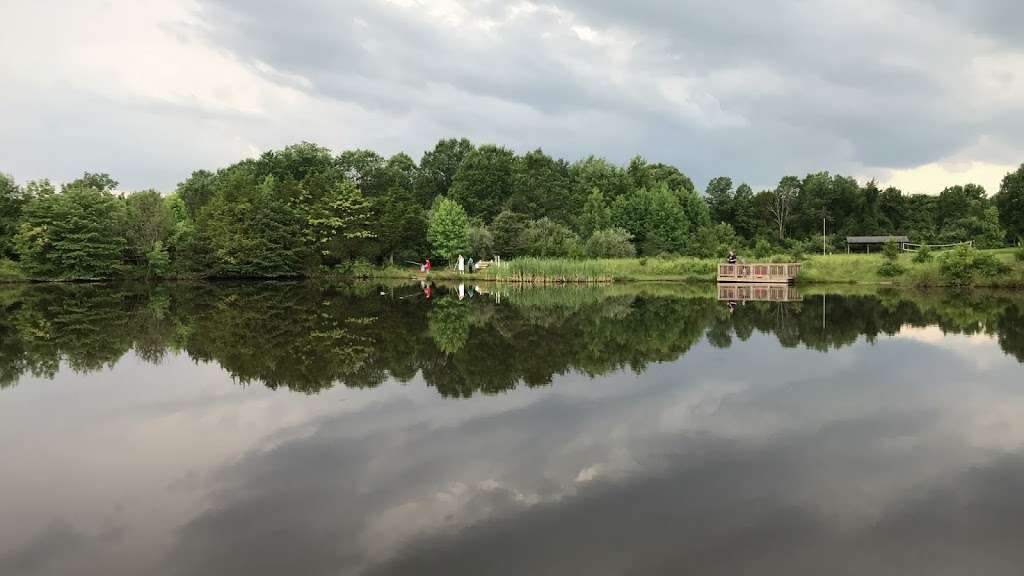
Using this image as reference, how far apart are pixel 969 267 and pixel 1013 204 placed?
1017 inches

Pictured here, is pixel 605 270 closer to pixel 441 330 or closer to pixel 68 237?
pixel 441 330

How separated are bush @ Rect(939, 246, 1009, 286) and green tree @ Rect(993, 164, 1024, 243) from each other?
22.1m

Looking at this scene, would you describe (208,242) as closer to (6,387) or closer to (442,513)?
(6,387)

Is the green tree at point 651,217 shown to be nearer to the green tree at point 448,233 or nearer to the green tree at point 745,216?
the green tree at point 745,216

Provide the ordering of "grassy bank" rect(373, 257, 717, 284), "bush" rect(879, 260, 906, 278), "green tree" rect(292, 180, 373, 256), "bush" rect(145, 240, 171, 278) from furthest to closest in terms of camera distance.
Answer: "green tree" rect(292, 180, 373, 256) → "bush" rect(145, 240, 171, 278) → "grassy bank" rect(373, 257, 717, 284) → "bush" rect(879, 260, 906, 278)

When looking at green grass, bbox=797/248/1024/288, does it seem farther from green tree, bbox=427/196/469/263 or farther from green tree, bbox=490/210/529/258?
green tree, bbox=427/196/469/263

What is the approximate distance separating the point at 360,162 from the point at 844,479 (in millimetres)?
77024

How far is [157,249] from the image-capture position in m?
50.8

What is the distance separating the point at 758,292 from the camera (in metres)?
36.5

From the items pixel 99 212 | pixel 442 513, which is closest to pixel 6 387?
pixel 442 513

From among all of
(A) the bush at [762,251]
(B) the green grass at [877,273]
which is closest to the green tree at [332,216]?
(A) the bush at [762,251]

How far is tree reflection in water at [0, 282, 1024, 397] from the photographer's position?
13.6 meters

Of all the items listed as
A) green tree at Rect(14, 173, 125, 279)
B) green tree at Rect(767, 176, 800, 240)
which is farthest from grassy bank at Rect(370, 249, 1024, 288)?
green tree at Rect(767, 176, 800, 240)

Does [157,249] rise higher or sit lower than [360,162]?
lower
